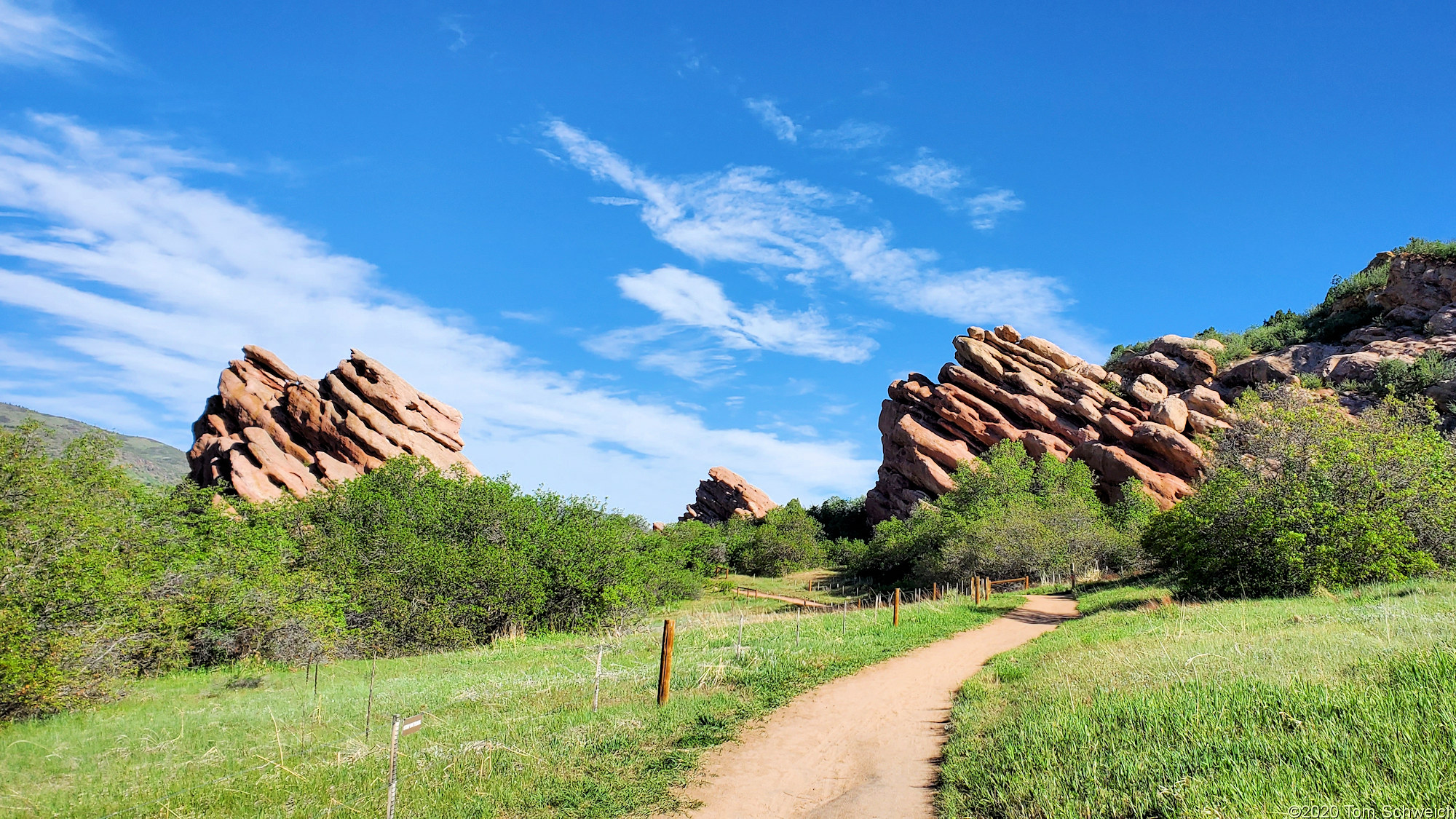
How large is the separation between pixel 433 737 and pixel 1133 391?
6954 centimetres

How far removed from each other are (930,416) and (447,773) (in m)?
71.8

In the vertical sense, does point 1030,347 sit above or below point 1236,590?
above

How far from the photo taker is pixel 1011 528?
1555 inches

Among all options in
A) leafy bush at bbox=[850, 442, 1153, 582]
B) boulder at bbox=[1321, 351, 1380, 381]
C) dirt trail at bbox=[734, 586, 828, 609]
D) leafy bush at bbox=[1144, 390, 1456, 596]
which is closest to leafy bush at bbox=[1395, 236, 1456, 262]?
boulder at bbox=[1321, 351, 1380, 381]

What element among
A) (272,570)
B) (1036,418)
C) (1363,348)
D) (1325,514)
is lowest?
(272,570)

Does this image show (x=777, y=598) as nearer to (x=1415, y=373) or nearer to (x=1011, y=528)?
(x=1011, y=528)

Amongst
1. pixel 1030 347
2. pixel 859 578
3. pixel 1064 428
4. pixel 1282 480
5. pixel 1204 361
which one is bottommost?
pixel 859 578

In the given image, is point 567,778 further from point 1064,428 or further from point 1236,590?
point 1064,428

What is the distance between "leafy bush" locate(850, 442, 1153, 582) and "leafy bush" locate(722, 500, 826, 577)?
443 inches

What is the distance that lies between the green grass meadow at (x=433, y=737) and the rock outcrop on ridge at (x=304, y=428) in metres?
34.3

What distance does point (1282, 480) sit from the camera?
862 inches

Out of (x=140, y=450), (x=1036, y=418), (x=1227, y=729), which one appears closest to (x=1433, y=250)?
(x=1036, y=418)

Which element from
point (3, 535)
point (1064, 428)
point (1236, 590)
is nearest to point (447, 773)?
point (3, 535)

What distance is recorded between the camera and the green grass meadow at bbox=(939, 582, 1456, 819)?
504 centimetres
